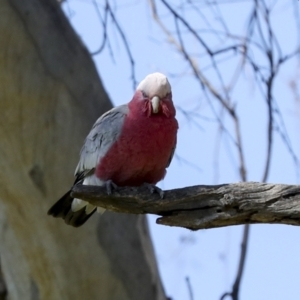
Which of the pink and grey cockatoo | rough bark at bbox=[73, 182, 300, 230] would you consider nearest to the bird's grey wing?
the pink and grey cockatoo

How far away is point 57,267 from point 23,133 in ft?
3.25

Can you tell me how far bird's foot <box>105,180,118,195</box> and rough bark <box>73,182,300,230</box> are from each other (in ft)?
0.60

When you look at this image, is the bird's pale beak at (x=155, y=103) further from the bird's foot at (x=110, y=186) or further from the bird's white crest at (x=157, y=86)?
the bird's foot at (x=110, y=186)

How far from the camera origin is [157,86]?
11.6 feet

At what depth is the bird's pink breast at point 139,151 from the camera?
3598mm

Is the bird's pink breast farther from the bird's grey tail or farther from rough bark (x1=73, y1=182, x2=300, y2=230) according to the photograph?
the bird's grey tail

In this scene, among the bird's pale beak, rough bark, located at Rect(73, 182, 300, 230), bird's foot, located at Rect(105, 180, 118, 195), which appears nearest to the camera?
rough bark, located at Rect(73, 182, 300, 230)

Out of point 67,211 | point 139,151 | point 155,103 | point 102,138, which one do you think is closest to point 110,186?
point 139,151

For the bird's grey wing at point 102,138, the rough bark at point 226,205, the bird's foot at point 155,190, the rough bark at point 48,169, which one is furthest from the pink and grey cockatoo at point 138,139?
the rough bark at point 48,169

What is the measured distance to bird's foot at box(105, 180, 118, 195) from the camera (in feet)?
11.1

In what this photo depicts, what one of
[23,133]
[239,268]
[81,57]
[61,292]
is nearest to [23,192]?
[23,133]

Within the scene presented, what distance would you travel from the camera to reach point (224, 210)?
3.17m

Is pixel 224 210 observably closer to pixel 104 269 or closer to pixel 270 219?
pixel 270 219

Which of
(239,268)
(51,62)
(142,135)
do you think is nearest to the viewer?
(142,135)
